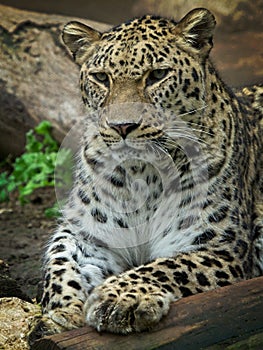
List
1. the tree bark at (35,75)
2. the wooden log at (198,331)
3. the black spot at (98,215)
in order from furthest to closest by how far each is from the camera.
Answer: the tree bark at (35,75) < the black spot at (98,215) < the wooden log at (198,331)

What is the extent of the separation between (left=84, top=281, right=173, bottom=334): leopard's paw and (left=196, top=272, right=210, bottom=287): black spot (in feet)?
1.90

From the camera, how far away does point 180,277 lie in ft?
22.6

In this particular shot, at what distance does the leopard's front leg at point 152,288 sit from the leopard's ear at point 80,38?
2.16 meters

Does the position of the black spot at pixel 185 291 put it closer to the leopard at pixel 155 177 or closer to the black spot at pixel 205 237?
the leopard at pixel 155 177

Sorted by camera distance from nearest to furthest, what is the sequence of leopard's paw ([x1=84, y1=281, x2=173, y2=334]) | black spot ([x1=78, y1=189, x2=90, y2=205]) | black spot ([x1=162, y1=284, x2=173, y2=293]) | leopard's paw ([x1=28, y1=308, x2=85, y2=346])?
leopard's paw ([x1=84, y1=281, x2=173, y2=334]) → black spot ([x1=162, y1=284, x2=173, y2=293]) → leopard's paw ([x1=28, y1=308, x2=85, y2=346]) → black spot ([x1=78, y1=189, x2=90, y2=205])

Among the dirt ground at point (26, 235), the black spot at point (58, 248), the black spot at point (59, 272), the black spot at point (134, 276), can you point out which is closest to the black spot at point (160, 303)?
the black spot at point (134, 276)

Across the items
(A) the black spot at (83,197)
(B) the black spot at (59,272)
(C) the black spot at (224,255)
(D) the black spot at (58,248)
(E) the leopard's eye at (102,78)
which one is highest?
(E) the leopard's eye at (102,78)

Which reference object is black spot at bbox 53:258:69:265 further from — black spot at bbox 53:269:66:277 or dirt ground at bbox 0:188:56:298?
dirt ground at bbox 0:188:56:298

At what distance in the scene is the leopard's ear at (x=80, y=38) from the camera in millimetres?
8000

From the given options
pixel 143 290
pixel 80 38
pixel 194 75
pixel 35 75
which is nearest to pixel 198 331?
pixel 143 290

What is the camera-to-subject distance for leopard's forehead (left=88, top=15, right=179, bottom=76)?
7.35 meters

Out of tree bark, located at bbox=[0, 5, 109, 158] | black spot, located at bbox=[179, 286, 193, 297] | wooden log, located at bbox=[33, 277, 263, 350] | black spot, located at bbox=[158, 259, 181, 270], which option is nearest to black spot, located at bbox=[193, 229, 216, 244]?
black spot, located at bbox=[158, 259, 181, 270]

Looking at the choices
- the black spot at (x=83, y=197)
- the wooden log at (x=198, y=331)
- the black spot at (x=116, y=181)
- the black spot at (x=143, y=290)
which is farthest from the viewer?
the black spot at (x=83, y=197)

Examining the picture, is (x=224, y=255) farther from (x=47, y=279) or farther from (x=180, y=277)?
(x=47, y=279)
